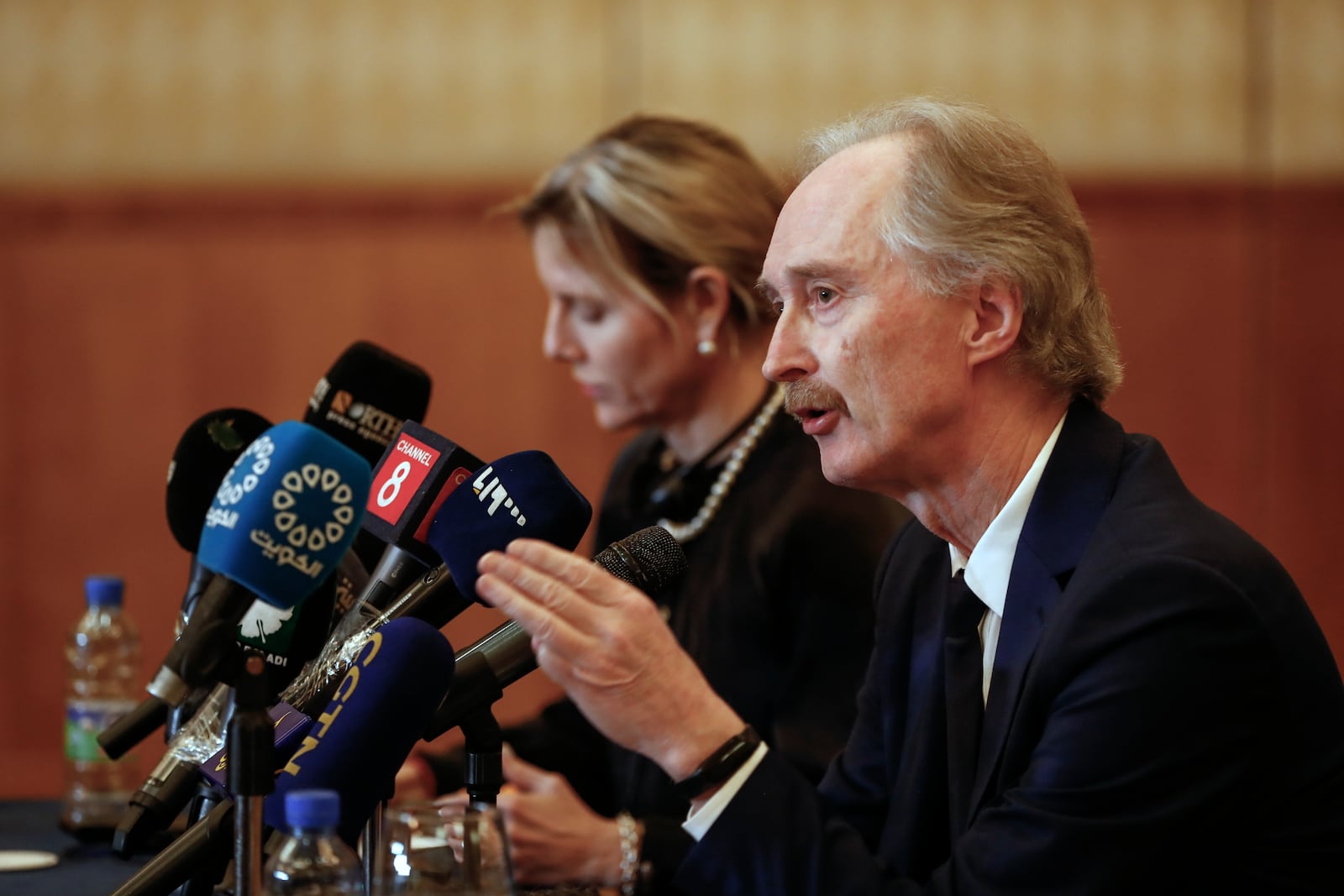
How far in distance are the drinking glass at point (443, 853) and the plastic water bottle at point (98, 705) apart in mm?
726

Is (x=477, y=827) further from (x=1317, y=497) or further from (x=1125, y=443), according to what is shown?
(x=1317, y=497)

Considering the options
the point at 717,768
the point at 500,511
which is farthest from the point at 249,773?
the point at 717,768

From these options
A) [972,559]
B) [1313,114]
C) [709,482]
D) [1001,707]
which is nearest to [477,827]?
[1001,707]

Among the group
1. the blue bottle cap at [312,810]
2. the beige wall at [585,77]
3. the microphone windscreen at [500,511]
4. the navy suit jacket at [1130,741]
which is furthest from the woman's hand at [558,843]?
the beige wall at [585,77]

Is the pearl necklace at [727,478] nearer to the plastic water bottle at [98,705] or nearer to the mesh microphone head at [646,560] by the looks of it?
the plastic water bottle at [98,705]

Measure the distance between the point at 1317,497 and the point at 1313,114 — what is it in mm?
1120

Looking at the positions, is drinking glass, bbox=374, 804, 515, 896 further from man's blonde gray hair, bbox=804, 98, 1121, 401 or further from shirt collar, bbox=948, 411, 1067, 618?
man's blonde gray hair, bbox=804, 98, 1121, 401

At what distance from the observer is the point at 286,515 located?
1018 millimetres

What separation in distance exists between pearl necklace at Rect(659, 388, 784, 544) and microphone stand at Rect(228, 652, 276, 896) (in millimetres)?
1261

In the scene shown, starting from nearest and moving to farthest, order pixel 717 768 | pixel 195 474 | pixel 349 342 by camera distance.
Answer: pixel 717 768 → pixel 195 474 → pixel 349 342

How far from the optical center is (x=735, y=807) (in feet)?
3.74

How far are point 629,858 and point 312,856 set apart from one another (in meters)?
0.89

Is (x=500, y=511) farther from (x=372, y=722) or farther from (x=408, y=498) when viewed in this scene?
(x=372, y=722)

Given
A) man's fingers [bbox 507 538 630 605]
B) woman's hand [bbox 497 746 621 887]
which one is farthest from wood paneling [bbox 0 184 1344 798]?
man's fingers [bbox 507 538 630 605]
